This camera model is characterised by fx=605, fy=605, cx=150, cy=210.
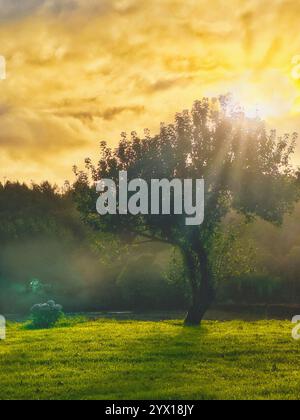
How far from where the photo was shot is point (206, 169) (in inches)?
1575

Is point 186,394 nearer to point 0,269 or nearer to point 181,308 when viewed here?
point 181,308

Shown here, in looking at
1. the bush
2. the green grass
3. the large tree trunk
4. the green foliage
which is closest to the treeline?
the green foliage

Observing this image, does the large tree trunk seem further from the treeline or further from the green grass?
the treeline

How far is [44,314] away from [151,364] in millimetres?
21200

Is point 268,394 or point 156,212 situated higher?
point 156,212

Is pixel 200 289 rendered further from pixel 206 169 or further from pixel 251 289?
pixel 251 289

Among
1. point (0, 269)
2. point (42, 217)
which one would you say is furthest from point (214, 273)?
point (42, 217)

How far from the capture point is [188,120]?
41.0m

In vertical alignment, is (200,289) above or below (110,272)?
above

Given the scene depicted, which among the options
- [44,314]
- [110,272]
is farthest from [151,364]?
[110,272]

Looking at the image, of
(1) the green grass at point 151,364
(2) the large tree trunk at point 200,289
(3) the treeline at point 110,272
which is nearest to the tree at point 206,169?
(2) the large tree trunk at point 200,289

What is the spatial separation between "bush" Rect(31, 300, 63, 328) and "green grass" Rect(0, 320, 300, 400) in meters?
7.32

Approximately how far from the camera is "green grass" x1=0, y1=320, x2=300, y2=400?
65.3ft
